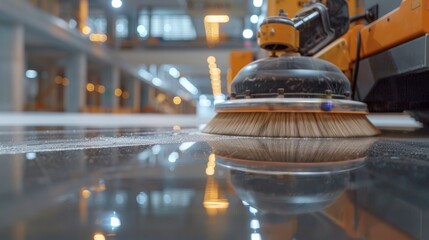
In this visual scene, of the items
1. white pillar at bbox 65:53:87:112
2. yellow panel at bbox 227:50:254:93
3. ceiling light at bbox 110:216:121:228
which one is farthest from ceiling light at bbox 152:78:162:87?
ceiling light at bbox 110:216:121:228

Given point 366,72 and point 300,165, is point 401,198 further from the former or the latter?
point 366,72

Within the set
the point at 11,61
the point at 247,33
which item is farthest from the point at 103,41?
the point at 247,33

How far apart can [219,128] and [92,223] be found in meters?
1.12

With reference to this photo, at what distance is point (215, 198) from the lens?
450 millimetres

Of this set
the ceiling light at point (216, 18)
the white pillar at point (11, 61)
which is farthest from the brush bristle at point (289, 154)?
the ceiling light at point (216, 18)

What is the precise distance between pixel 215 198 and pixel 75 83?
1274cm

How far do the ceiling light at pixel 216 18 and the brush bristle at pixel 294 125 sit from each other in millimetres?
10264

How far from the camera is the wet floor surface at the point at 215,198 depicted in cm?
34

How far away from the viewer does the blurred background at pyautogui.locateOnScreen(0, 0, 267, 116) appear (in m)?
8.97

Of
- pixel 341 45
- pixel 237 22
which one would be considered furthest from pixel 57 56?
pixel 341 45

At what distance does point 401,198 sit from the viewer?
0.46 m

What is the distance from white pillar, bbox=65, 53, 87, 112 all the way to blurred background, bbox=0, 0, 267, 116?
32 millimetres

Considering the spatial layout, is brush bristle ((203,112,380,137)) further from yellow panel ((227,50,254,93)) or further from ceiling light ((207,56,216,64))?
ceiling light ((207,56,216,64))

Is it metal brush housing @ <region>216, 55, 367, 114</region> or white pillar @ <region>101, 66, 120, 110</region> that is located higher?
white pillar @ <region>101, 66, 120, 110</region>
